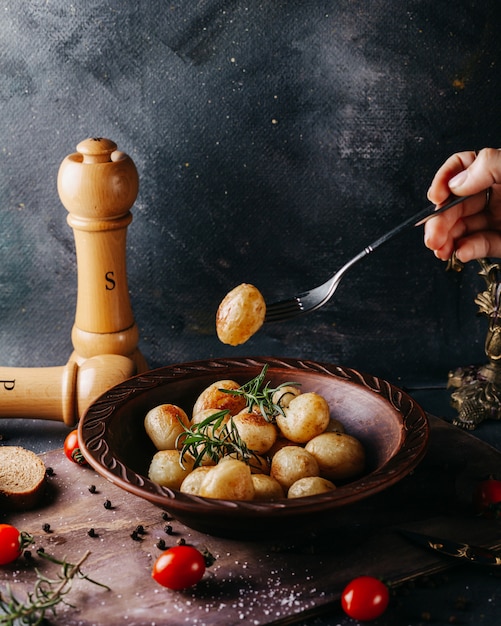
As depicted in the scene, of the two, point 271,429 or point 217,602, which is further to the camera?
point 271,429

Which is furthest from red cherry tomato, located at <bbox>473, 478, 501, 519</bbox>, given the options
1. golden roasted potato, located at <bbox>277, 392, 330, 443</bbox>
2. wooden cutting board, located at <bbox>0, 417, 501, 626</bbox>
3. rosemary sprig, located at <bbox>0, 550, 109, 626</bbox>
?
rosemary sprig, located at <bbox>0, 550, 109, 626</bbox>

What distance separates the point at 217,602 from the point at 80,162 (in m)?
0.91

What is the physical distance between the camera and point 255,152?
5.90ft

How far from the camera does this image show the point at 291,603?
1113 mm

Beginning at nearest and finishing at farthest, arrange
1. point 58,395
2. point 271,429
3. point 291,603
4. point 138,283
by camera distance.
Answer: point 291,603
point 271,429
point 58,395
point 138,283

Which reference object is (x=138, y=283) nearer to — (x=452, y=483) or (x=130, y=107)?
(x=130, y=107)

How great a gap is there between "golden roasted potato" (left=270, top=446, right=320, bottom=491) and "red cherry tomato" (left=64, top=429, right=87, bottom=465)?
41 cm

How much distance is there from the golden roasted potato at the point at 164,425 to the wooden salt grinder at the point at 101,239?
0.39m

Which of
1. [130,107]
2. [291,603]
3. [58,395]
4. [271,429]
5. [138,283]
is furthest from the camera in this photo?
[138,283]

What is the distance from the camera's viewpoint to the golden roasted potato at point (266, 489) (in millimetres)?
1196

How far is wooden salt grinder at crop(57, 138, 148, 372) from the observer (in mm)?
1595

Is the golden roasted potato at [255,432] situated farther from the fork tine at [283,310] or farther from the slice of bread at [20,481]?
the slice of bread at [20,481]

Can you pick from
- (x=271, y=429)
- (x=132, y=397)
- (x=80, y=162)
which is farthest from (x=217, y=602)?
(x=80, y=162)

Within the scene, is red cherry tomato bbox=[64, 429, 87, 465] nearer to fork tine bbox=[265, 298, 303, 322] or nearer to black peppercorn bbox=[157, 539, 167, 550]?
black peppercorn bbox=[157, 539, 167, 550]
